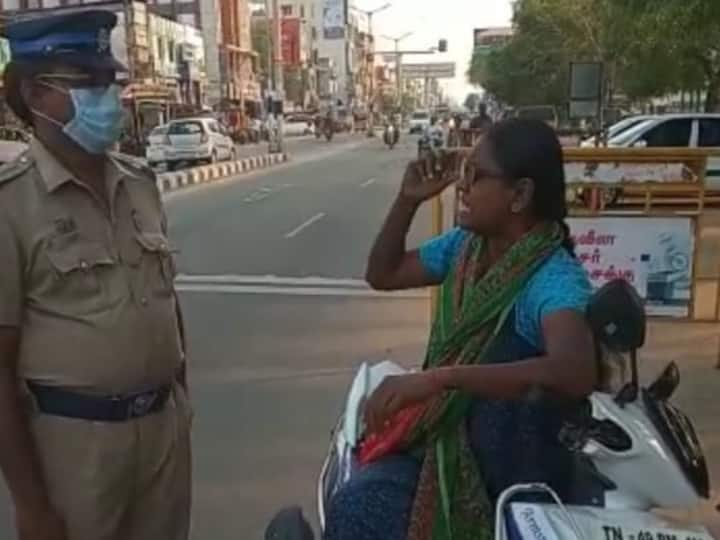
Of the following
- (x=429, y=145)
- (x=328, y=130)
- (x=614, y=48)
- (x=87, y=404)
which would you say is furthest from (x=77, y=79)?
(x=328, y=130)

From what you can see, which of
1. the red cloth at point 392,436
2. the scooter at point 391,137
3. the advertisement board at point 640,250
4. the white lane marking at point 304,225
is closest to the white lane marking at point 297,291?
the advertisement board at point 640,250

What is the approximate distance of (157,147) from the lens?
29.7m

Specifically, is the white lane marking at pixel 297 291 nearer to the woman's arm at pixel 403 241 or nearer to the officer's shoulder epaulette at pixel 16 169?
the woman's arm at pixel 403 241

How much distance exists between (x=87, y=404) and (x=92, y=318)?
19 centimetres

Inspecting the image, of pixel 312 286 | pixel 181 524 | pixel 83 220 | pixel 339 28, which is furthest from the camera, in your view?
pixel 339 28

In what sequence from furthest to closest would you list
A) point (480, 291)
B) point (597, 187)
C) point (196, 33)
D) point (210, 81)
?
point (210, 81), point (196, 33), point (597, 187), point (480, 291)

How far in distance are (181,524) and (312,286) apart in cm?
680

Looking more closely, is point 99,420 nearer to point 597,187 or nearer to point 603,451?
point 603,451

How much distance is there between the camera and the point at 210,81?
61125mm

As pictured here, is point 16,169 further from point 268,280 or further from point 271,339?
point 268,280

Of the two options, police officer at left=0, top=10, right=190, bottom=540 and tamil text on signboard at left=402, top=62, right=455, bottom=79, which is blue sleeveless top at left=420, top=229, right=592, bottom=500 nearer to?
police officer at left=0, top=10, right=190, bottom=540

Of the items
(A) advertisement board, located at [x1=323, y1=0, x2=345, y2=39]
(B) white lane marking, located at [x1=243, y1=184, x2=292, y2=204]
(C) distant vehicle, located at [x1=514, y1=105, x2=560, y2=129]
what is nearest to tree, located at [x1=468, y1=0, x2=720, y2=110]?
(C) distant vehicle, located at [x1=514, y1=105, x2=560, y2=129]

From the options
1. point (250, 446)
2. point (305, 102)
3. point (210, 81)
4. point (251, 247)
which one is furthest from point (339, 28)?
point (250, 446)

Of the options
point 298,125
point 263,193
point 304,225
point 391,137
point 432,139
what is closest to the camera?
point 304,225
